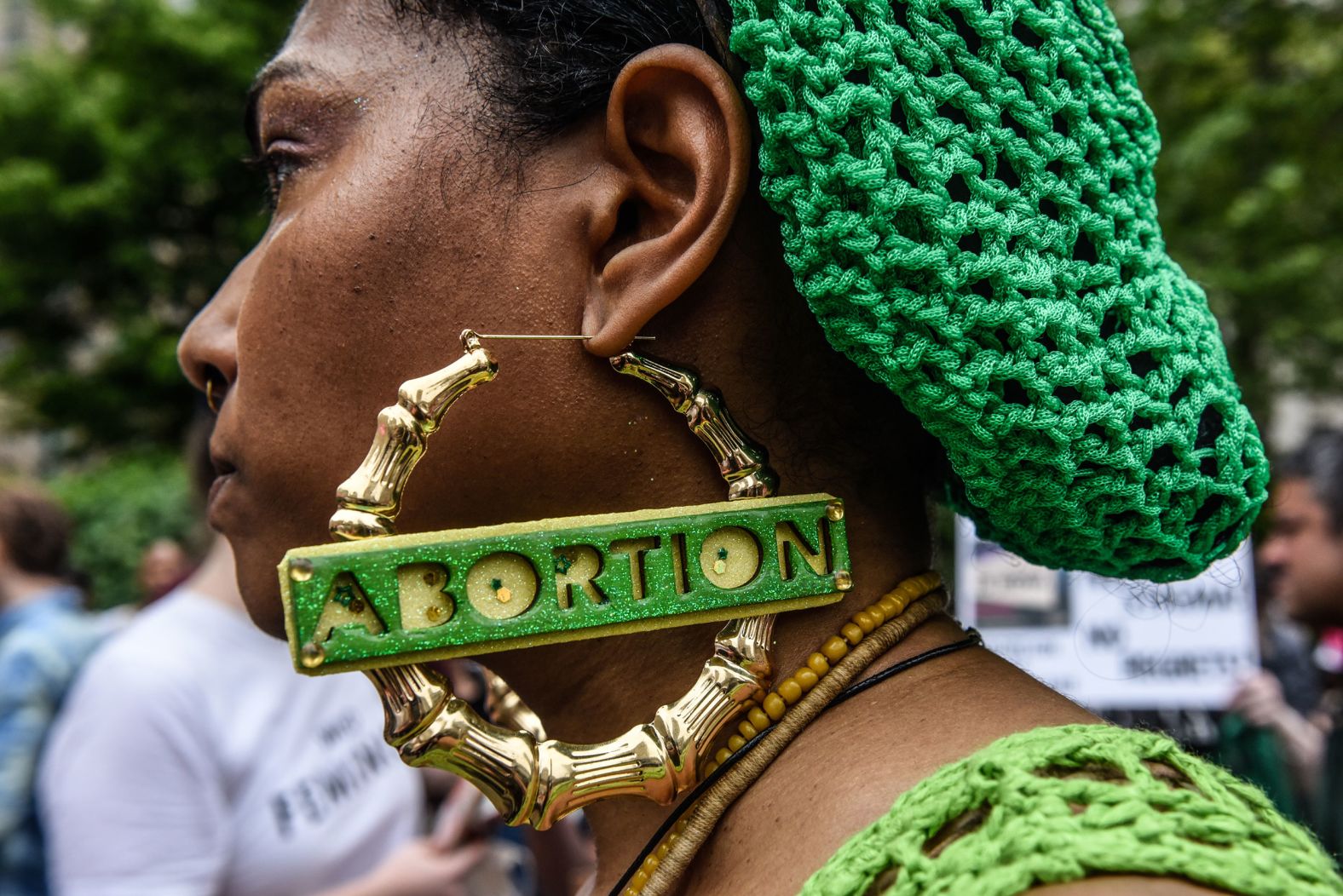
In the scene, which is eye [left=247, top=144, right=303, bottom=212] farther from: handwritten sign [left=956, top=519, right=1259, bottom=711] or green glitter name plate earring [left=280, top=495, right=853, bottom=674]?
handwritten sign [left=956, top=519, right=1259, bottom=711]

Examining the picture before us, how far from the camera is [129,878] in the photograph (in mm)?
2604

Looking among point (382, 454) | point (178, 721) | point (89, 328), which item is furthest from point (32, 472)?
point (382, 454)

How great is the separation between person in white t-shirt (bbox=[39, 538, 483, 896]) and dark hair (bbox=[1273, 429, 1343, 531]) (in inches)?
126

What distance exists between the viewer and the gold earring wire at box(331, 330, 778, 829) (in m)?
1.18

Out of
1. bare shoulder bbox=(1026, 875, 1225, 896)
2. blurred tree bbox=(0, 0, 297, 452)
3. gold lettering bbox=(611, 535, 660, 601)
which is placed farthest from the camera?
blurred tree bbox=(0, 0, 297, 452)

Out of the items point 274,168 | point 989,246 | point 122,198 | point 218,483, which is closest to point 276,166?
point 274,168

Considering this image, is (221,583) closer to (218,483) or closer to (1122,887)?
(218,483)

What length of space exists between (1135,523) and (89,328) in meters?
18.6

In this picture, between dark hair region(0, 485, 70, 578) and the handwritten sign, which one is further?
dark hair region(0, 485, 70, 578)

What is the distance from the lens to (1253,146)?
32.7 feet

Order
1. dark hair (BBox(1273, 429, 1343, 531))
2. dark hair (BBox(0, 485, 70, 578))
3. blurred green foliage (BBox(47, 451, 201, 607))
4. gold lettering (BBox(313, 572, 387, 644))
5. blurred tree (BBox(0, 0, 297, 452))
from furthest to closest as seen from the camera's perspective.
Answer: blurred tree (BBox(0, 0, 297, 452)), blurred green foliage (BBox(47, 451, 201, 607)), dark hair (BBox(0, 485, 70, 578)), dark hair (BBox(1273, 429, 1343, 531)), gold lettering (BBox(313, 572, 387, 644))

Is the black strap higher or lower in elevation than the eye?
lower

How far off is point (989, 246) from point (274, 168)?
0.93 metres

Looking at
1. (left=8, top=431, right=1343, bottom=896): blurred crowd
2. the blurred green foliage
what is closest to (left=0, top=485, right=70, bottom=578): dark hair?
(left=8, top=431, right=1343, bottom=896): blurred crowd
